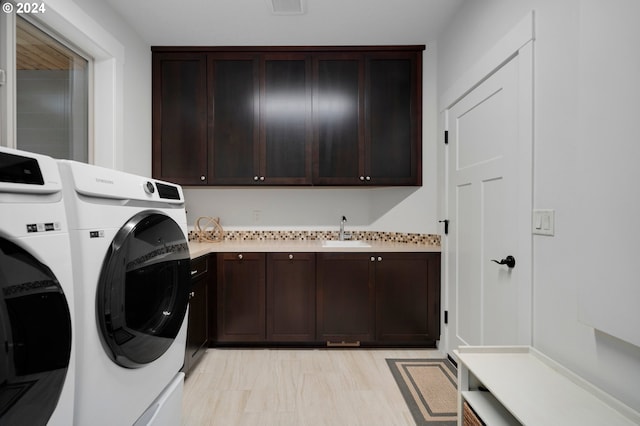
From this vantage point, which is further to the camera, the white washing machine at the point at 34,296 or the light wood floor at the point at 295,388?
the light wood floor at the point at 295,388

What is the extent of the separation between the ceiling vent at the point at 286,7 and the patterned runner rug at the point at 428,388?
2.65 metres

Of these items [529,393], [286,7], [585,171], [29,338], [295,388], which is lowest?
[295,388]

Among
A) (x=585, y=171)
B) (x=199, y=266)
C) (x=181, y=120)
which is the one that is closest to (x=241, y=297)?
(x=199, y=266)

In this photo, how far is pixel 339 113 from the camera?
108 inches

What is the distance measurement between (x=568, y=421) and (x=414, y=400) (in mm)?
1105

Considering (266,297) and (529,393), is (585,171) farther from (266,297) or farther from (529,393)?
(266,297)

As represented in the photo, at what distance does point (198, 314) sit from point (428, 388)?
166 centimetres

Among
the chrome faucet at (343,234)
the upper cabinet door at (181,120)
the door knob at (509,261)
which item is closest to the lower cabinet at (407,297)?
the chrome faucet at (343,234)

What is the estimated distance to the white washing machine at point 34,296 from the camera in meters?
0.66

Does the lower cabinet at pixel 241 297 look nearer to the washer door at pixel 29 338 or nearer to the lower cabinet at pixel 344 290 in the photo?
the lower cabinet at pixel 344 290

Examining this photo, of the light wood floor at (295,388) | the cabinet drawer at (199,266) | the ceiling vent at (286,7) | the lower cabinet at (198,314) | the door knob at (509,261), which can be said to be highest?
the ceiling vent at (286,7)

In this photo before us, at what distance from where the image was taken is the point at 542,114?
138 centimetres

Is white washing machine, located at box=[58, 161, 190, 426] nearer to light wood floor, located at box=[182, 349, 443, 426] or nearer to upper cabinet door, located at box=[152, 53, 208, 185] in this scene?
light wood floor, located at box=[182, 349, 443, 426]

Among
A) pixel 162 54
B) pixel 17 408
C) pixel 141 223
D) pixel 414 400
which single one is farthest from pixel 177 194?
pixel 162 54
